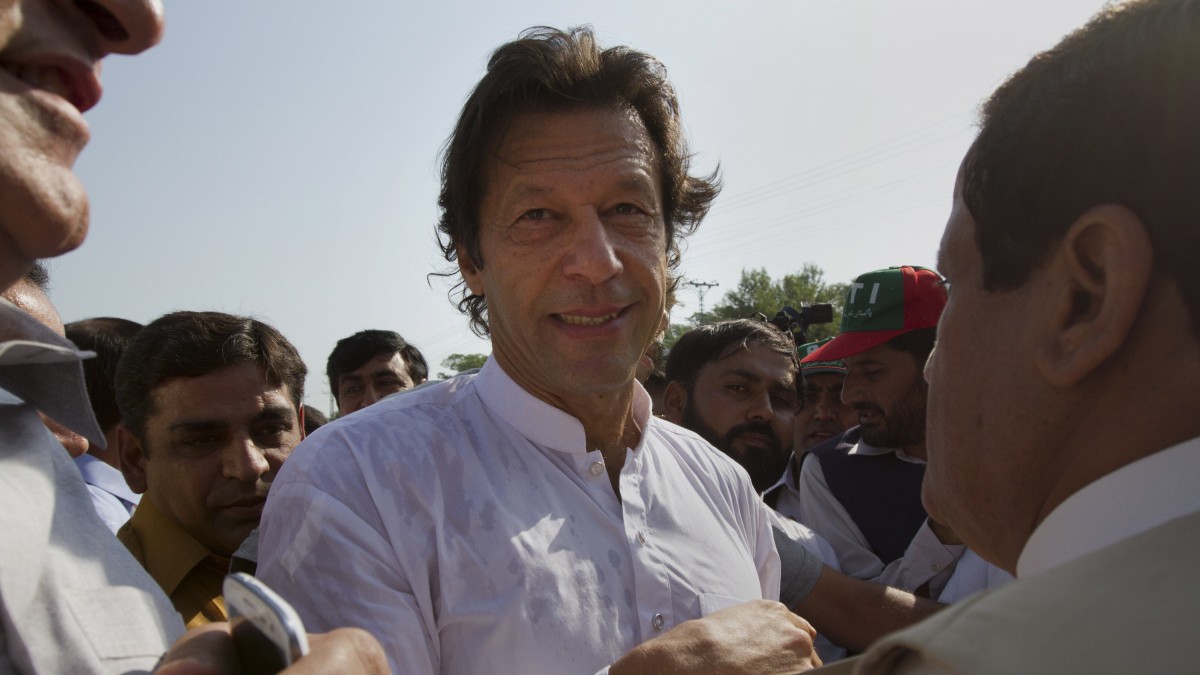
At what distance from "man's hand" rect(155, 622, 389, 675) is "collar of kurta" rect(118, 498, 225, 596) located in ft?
5.75

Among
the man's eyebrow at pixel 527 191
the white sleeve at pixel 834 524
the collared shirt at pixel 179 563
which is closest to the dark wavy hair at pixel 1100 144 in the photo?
the man's eyebrow at pixel 527 191

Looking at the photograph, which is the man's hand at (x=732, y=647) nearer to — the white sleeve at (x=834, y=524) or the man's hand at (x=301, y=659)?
the man's hand at (x=301, y=659)

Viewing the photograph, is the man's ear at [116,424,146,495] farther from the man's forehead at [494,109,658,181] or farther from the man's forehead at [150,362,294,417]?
the man's forehead at [494,109,658,181]

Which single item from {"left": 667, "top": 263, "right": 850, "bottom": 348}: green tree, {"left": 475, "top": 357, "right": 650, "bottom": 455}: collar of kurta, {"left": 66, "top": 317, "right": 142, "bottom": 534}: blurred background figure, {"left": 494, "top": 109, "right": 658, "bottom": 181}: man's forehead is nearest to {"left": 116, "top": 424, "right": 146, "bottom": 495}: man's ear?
{"left": 66, "top": 317, "right": 142, "bottom": 534}: blurred background figure

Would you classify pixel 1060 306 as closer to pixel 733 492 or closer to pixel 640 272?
pixel 640 272

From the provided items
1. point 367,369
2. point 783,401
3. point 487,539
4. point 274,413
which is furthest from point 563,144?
point 367,369

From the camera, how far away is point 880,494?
413 cm

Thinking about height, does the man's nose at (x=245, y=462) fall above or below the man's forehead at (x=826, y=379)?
above

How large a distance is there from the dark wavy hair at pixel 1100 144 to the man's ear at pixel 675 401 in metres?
4.24

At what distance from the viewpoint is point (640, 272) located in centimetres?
241

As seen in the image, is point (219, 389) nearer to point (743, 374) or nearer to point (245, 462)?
point (245, 462)

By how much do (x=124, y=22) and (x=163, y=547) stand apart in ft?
6.29

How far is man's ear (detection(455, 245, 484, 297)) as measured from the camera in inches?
102

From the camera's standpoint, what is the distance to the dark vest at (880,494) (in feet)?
13.0
